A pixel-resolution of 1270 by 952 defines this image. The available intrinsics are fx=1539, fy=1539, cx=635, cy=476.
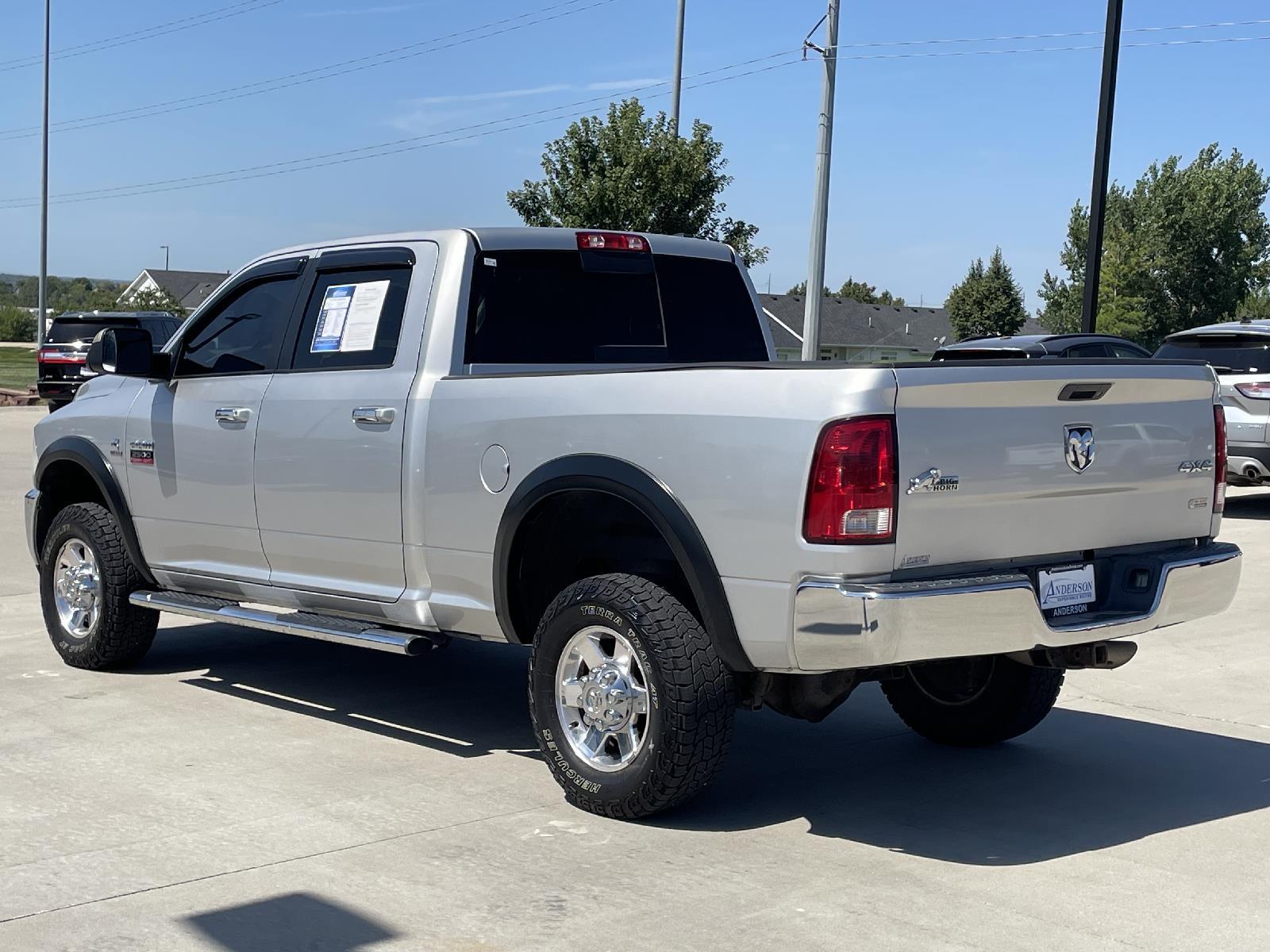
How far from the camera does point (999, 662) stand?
6.05 m

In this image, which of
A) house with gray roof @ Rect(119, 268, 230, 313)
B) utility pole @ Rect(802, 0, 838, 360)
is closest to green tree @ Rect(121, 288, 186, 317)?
house with gray roof @ Rect(119, 268, 230, 313)

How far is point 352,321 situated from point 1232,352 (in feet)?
36.5

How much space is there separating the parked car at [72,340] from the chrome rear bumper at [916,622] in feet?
73.8

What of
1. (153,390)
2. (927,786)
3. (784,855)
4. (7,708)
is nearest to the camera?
(784,855)

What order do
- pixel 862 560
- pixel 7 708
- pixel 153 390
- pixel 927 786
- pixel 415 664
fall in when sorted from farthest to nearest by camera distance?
1. pixel 415 664
2. pixel 153 390
3. pixel 7 708
4. pixel 927 786
5. pixel 862 560

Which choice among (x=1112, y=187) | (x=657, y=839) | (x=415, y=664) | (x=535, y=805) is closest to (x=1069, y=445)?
(x=657, y=839)

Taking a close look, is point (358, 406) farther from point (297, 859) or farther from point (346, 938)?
point (346, 938)

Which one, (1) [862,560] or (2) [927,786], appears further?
(2) [927,786]

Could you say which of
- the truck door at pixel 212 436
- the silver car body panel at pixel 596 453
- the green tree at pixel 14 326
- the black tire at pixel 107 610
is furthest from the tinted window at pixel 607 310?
the green tree at pixel 14 326

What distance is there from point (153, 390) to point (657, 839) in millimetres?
3555

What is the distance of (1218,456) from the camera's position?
557 centimetres

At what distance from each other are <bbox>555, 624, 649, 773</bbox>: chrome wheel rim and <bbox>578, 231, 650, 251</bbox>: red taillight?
1.95 meters

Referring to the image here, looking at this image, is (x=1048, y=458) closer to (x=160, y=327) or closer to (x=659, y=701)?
(x=659, y=701)

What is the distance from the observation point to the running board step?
5.80 metres
